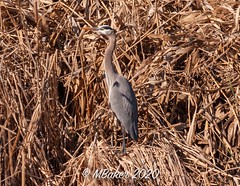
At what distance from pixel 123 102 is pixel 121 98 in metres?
0.03

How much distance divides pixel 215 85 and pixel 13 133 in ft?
5.13

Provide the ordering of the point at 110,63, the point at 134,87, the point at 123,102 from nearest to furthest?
the point at 123,102, the point at 110,63, the point at 134,87

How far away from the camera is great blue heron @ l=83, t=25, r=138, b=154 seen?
14.7 feet

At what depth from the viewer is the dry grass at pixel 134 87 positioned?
424cm

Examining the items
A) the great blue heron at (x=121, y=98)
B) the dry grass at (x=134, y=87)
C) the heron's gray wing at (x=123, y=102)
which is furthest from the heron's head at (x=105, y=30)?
the heron's gray wing at (x=123, y=102)

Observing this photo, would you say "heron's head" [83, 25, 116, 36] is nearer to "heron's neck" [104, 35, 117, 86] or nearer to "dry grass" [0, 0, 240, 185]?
"heron's neck" [104, 35, 117, 86]

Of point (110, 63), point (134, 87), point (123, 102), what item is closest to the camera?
point (123, 102)

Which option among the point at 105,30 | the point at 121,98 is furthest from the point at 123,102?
the point at 105,30

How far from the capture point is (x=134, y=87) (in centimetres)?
491

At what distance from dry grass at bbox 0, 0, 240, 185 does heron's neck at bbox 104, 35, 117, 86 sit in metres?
0.19

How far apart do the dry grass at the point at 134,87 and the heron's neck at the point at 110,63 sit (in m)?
0.19

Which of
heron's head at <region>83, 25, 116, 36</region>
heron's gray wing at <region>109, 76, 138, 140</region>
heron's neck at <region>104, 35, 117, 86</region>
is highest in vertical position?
heron's head at <region>83, 25, 116, 36</region>

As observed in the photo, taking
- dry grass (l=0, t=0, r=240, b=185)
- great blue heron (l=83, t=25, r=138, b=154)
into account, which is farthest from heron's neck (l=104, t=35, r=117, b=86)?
dry grass (l=0, t=0, r=240, b=185)

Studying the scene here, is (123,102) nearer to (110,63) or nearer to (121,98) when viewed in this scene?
(121,98)
